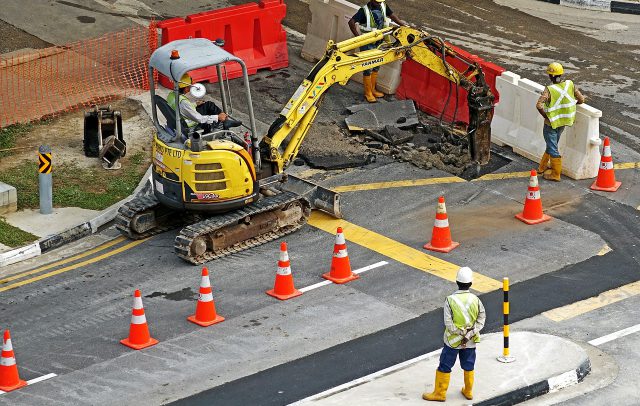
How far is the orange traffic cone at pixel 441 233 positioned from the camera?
1834 centimetres

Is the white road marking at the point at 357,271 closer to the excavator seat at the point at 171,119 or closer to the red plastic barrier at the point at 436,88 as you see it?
the excavator seat at the point at 171,119

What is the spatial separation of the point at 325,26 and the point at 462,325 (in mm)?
13248

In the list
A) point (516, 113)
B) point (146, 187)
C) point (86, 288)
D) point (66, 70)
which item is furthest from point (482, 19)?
point (86, 288)

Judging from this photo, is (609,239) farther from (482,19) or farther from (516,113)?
(482,19)

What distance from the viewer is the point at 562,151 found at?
2123 cm

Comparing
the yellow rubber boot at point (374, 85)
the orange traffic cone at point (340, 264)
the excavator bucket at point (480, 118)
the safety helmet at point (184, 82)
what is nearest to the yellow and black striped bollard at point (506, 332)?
the orange traffic cone at point (340, 264)

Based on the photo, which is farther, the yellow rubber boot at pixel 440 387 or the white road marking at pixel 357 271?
the white road marking at pixel 357 271

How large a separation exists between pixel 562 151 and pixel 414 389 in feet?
25.2

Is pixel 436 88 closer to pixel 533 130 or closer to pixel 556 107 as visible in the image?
pixel 533 130

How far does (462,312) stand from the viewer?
45.5 feet

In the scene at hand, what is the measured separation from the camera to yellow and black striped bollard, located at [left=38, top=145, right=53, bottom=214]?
1959 cm

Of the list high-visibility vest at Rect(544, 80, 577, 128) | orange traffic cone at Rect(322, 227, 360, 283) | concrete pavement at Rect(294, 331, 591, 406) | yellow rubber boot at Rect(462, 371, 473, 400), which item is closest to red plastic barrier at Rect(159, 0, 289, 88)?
high-visibility vest at Rect(544, 80, 577, 128)

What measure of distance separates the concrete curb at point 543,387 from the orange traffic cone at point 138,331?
159 inches

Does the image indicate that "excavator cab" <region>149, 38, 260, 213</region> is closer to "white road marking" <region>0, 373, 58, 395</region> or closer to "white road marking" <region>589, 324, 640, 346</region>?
"white road marking" <region>0, 373, 58, 395</region>
